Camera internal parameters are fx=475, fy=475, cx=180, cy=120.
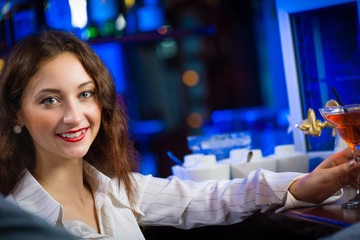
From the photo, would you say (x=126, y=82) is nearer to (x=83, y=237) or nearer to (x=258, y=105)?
(x=258, y=105)

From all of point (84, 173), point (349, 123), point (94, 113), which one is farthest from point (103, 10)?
point (349, 123)

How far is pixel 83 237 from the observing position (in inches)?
52.9

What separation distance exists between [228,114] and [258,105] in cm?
48

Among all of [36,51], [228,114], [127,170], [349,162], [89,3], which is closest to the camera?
[349,162]

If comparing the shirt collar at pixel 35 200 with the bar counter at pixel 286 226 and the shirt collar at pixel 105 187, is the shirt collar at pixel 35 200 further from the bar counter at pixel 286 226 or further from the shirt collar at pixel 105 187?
the bar counter at pixel 286 226

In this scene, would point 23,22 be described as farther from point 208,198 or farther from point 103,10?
point 208,198

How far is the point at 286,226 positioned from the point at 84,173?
0.76 meters

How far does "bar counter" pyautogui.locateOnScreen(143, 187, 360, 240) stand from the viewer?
1090mm

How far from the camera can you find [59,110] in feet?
4.58

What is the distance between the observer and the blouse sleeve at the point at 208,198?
4.59 ft

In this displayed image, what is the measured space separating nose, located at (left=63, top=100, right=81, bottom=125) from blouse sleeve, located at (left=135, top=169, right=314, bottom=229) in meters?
Result: 0.38

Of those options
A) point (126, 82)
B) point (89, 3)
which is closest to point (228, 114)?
point (126, 82)

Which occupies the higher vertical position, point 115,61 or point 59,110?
point 115,61

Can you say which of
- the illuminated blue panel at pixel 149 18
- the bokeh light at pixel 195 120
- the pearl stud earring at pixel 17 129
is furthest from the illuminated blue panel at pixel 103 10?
the pearl stud earring at pixel 17 129
